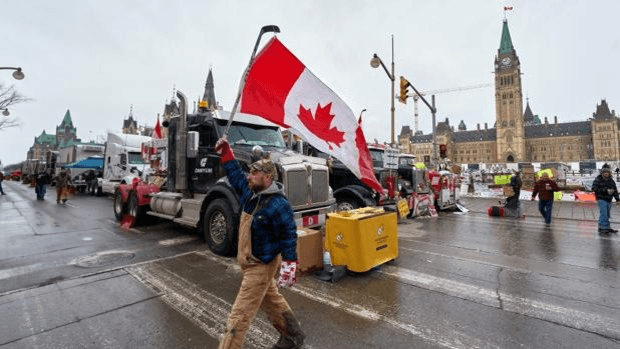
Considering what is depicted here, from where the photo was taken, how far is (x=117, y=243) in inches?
301

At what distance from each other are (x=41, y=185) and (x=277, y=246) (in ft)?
75.5

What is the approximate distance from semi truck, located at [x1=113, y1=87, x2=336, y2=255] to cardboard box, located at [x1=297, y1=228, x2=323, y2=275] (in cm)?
91

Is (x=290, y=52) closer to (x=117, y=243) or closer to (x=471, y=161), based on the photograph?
(x=117, y=243)

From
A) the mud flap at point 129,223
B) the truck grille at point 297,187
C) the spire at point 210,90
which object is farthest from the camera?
the spire at point 210,90

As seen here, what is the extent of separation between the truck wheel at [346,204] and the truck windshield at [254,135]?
9.98 ft

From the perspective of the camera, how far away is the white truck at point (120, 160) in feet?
61.4

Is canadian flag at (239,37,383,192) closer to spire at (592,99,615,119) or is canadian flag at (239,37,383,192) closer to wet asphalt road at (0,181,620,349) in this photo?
wet asphalt road at (0,181,620,349)

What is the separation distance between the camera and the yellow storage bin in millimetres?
5055

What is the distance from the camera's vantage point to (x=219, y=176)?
716cm

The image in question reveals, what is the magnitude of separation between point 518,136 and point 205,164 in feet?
515

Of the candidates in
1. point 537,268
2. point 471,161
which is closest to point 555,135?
point 471,161

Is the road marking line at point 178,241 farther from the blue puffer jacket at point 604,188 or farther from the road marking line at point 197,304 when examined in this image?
the blue puffer jacket at point 604,188

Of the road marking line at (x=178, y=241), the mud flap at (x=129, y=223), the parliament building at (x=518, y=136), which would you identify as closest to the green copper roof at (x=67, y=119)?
the parliament building at (x=518, y=136)

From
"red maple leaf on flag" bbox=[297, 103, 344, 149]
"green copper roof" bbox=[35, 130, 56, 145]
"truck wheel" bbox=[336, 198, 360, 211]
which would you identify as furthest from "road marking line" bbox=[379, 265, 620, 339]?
"green copper roof" bbox=[35, 130, 56, 145]
